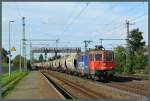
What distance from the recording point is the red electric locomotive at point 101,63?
37.0m

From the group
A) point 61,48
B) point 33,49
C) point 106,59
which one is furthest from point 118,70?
point 33,49

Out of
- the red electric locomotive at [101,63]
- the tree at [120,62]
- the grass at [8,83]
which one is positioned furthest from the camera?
the tree at [120,62]

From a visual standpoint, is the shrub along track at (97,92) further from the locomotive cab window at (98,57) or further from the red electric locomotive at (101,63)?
the locomotive cab window at (98,57)

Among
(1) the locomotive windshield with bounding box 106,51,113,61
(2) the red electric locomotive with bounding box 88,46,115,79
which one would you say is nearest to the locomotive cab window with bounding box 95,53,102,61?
(2) the red electric locomotive with bounding box 88,46,115,79

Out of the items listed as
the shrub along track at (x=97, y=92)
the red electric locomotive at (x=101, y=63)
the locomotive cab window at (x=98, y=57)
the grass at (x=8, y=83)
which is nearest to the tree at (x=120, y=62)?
the grass at (x=8, y=83)

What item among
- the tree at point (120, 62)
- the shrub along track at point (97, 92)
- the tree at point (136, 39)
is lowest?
the shrub along track at point (97, 92)

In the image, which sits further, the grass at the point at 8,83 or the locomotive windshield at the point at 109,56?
the locomotive windshield at the point at 109,56

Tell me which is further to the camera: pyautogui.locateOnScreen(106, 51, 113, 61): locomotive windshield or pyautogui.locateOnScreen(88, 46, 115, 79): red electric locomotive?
pyautogui.locateOnScreen(106, 51, 113, 61): locomotive windshield

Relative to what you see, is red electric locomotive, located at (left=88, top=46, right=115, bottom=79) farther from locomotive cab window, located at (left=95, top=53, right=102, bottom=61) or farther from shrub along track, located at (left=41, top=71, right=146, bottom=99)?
shrub along track, located at (left=41, top=71, right=146, bottom=99)

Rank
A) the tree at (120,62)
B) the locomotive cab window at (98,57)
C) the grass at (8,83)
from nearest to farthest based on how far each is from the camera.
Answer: the grass at (8,83)
the locomotive cab window at (98,57)
the tree at (120,62)

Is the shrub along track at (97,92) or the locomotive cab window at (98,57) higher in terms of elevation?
the locomotive cab window at (98,57)

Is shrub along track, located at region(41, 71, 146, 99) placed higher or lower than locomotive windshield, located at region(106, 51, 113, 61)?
lower

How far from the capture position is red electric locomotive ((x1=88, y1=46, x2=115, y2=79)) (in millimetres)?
36969

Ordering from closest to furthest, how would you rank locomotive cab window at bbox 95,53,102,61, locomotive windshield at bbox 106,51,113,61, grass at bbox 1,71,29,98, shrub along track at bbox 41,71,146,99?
shrub along track at bbox 41,71,146,99, grass at bbox 1,71,29,98, locomotive windshield at bbox 106,51,113,61, locomotive cab window at bbox 95,53,102,61
